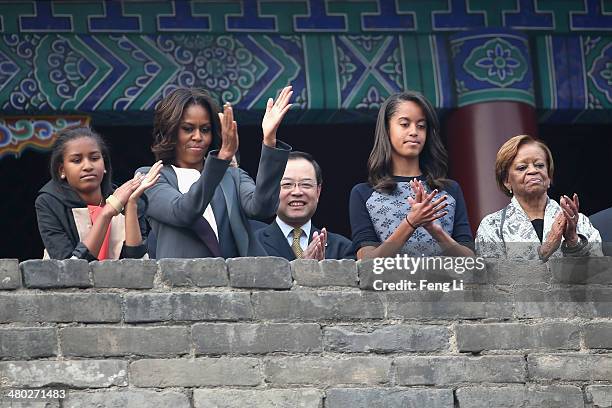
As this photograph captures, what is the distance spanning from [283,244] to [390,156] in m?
0.67

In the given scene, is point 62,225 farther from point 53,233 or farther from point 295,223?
point 295,223

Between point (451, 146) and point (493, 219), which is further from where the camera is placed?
point (451, 146)

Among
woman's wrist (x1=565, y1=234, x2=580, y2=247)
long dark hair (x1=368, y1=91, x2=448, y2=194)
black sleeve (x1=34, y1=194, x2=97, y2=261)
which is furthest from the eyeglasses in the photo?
woman's wrist (x1=565, y1=234, x2=580, y2=247)

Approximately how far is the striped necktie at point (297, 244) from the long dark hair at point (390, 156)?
0.50 meters

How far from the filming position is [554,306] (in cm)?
755

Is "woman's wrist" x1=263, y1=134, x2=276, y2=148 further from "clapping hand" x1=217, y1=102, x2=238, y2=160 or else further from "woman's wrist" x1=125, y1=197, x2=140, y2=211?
"woman's wrist" x1=125, y1=197, x2=140, y2=211

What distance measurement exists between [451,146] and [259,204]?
321 cm

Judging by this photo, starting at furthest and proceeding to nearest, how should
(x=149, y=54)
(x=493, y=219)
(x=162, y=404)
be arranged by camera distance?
(x=149, y=54) < (x=493, y=219) < (x=162, y=404)

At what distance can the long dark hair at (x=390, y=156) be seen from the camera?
7.94 metres

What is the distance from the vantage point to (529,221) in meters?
7.86

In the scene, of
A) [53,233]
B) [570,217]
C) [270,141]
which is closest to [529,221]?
[570,217]

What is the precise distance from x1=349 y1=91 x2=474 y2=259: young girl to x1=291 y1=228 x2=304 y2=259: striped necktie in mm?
451

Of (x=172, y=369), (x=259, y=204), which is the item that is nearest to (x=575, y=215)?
(x=259, y=204)

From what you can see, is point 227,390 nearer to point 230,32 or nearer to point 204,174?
point 204,174
